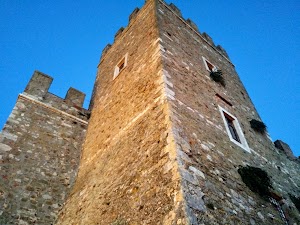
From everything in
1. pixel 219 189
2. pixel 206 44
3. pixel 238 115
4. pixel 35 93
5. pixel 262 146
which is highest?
pixel 206 44

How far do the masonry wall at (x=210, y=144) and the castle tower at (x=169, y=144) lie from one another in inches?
0.8

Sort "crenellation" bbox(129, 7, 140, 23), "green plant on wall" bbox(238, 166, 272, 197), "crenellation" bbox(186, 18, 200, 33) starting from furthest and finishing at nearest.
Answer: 1. "crenellation" bbox(186, 18, 200, 33)
2. "crenellation" bbox(129, 7, 140, 23)
3. "green plant on wall" bbox(238, 166, 272, 197)

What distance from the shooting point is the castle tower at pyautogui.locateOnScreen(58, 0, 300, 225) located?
3.47m

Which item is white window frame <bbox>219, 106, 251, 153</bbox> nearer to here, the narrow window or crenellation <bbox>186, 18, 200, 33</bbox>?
the narrow window

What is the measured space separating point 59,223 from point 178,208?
137 inches

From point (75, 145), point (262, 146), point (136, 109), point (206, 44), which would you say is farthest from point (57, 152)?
point (206, 44)

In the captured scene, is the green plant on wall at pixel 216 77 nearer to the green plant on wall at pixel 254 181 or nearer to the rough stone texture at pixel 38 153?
the green plant on wall at pixel 254 181

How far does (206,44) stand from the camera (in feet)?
32.3

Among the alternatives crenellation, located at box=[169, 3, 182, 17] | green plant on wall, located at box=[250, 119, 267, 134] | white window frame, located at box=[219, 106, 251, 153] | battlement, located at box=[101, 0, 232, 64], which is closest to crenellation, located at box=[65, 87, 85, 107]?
battlement, located at box=[101, 0, 232, 64]

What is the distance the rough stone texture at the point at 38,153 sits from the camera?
5506mm

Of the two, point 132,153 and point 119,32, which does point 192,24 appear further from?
point 132,153

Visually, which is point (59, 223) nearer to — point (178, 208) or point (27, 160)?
point (27, 160)

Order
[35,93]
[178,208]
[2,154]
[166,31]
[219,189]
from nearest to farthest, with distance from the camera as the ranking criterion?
[178,208]
[219,189]
[2,154]
[166,31]
[35,93]

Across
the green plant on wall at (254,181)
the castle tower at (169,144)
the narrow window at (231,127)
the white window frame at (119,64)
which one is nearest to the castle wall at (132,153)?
the castle tower at (169,144)
